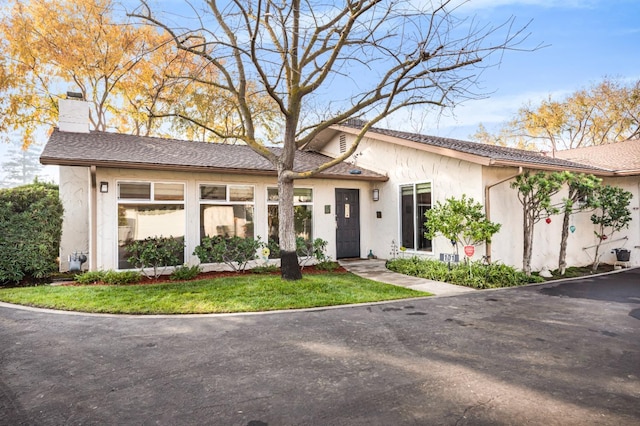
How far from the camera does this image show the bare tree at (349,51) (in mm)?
6746

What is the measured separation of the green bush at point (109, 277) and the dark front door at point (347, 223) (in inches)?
230

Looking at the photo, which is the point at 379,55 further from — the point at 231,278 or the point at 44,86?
the point at 44,86

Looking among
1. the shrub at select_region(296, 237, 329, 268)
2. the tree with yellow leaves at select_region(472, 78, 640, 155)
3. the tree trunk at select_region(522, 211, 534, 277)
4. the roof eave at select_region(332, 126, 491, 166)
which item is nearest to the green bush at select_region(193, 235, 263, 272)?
the shrub at select_region(296, 237, 329, 268)

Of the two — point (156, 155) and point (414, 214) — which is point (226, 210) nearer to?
point (156, 155)

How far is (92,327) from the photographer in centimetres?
512

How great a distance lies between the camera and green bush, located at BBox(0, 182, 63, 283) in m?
7.99

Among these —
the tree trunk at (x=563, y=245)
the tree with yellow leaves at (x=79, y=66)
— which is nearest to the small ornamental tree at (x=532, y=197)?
the tree trunk at (x=563, y=245)

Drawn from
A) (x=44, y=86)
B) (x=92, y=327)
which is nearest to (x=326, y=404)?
(x=92, y=327)

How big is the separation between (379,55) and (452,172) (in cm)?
370

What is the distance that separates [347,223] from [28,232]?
812 centimetres

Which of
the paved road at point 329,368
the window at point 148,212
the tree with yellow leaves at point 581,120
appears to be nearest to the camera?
the paved road at point 329,368

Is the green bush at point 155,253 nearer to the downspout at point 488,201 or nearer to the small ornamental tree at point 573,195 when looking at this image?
the downspout at point 488,201

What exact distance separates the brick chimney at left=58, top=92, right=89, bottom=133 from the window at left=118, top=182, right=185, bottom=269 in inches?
145

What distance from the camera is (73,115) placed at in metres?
10.8
